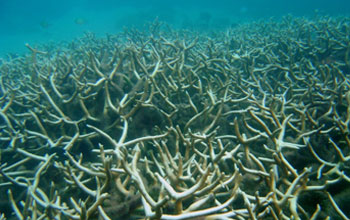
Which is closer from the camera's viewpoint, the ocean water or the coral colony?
the coral colony

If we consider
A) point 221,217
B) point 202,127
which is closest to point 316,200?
point 221,217

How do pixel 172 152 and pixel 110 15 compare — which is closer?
pixel 172 152

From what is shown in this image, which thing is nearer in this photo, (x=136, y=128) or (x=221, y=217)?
(x=221, y=217)

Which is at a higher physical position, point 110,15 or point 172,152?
point 110,15

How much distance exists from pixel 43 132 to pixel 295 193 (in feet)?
8.75

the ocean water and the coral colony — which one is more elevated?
the ocean water

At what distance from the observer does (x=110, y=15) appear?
5881cm

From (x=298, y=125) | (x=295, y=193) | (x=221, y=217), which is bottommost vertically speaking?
(x=221, y=217)

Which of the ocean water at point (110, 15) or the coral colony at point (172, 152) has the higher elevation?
the ocean water at point (110, 15)

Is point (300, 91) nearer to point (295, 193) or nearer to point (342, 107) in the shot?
point (342, 107)

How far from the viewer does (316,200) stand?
160 centimetres

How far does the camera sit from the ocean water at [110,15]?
2258 centimetres

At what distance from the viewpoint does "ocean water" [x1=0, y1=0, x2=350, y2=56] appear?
22.6 m

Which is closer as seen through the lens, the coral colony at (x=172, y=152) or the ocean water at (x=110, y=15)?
the coral colony at (x=172, y=152)
